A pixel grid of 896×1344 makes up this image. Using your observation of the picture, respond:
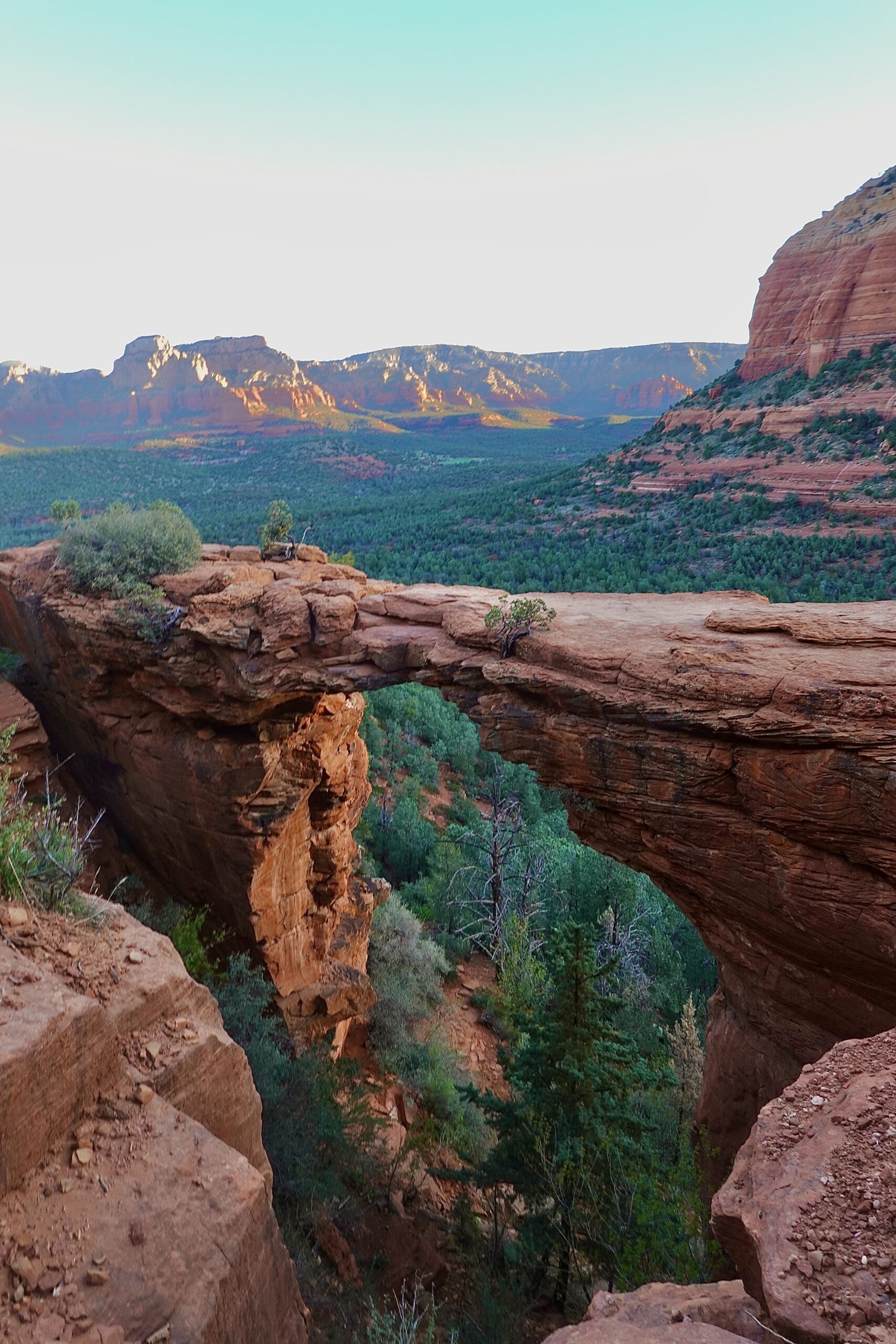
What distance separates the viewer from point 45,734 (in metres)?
13.5

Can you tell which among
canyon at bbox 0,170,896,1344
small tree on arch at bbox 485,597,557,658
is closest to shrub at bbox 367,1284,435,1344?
canyon at bbox 0,170,896,1344

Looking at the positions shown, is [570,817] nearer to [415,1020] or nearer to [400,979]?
[400,979]

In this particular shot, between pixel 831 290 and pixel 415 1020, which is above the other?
pixel 831 290

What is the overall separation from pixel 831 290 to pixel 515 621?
45.7 metres

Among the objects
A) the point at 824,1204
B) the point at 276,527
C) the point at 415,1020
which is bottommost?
the point at 415,1020

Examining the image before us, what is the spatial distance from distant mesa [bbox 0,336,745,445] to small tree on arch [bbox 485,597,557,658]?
106 m

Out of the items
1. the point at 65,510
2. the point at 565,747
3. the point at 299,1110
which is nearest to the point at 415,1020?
the point at 299,1110

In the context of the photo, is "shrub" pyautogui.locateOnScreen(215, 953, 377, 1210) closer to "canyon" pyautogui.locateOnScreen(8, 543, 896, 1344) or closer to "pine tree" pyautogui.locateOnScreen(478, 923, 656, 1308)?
"canyon" pyautogui.locateOnScreen(8, 543, 896, 1344)

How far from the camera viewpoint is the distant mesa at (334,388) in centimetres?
12825

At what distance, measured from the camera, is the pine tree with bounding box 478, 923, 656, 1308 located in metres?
8.49

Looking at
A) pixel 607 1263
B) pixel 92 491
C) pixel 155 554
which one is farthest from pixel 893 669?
pixel 92 491

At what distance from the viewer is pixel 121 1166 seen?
→ 4.86 metres

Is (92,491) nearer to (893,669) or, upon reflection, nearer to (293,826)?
(293,826)

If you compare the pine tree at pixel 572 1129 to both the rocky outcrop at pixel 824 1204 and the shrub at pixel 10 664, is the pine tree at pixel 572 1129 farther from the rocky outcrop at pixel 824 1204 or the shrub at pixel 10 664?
the shrub at pixel 10 664
